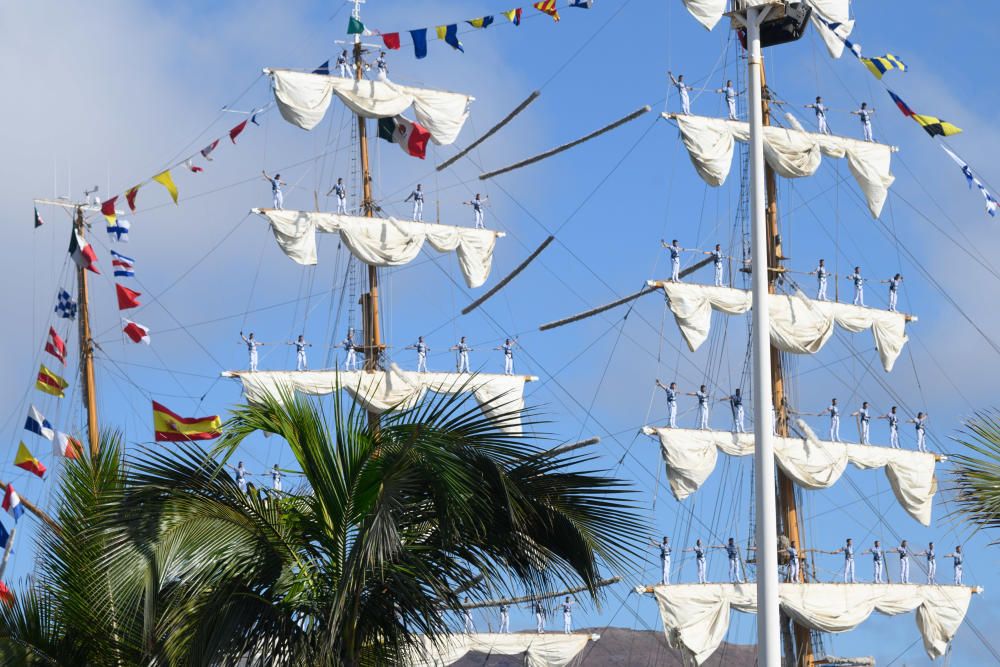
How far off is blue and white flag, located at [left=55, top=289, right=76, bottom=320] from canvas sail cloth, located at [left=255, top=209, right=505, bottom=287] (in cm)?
787

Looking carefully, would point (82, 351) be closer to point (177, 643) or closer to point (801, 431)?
point (801, 431)

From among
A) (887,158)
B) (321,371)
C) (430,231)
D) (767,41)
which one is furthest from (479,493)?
(887,158)

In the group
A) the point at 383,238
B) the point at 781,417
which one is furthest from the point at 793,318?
the point at 383,238

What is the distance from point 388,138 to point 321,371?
6.93m

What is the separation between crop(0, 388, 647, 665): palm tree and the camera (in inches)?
466

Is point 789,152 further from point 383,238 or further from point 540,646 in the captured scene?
point 540,646

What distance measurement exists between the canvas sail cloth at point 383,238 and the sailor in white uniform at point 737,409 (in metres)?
7.28

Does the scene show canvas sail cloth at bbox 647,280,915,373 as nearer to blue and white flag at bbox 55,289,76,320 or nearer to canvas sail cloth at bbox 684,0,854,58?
blue and white flag at bbox 55,289,76,320

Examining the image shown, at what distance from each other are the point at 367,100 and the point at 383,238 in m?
3.63

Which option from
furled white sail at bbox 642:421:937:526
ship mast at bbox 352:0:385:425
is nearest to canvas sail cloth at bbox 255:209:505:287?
ship mast at bbox 352:0:385:425

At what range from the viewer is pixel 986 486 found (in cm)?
1164

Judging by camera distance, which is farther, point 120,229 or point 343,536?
point 120,229

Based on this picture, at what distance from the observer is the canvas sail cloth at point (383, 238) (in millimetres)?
42375

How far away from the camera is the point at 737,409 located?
141 feet
